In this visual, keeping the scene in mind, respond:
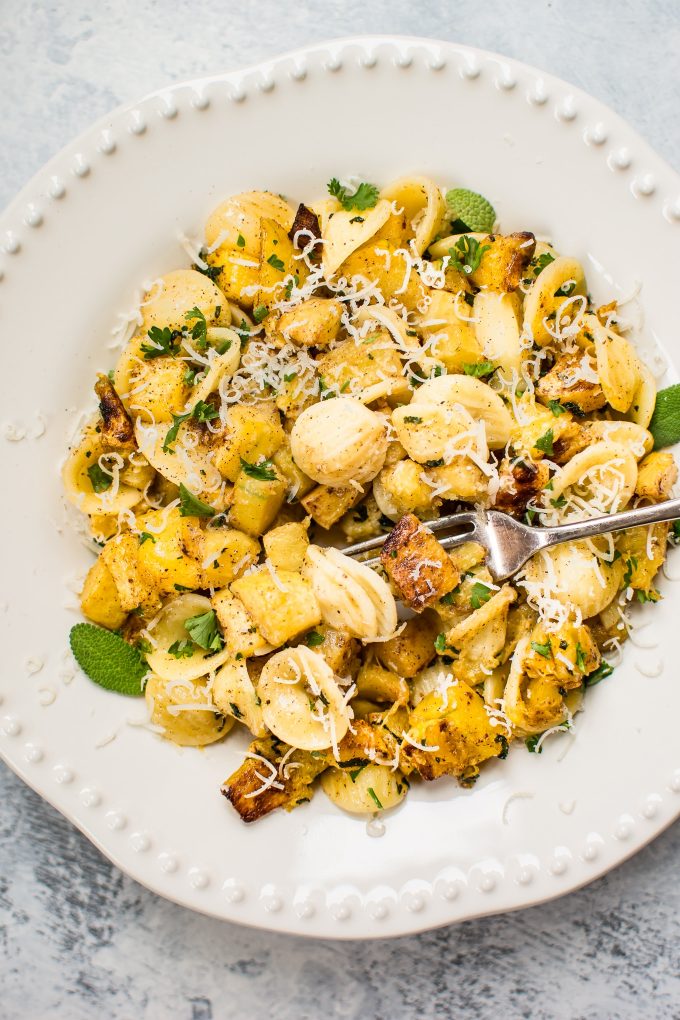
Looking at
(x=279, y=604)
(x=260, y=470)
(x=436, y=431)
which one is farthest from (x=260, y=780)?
(x=436, y=431)

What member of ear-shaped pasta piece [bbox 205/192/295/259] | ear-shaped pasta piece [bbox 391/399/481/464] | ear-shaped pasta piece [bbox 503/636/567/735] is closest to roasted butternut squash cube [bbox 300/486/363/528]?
ear-shaped pasta piece [bbox 391/399/481/464]

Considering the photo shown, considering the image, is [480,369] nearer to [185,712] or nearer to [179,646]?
[179,646]

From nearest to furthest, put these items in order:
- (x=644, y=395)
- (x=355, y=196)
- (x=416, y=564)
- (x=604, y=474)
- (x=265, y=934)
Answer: (x=416, y=564) → (x=604, y=474) → (x=644, y=395) → (x=355, y=196) → (x=265, y=934)

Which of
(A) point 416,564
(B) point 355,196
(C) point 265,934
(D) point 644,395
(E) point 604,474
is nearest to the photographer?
(A) point 416,564

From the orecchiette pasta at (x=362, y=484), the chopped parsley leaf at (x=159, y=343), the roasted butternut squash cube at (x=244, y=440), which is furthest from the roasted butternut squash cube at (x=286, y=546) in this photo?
the chopped parsley leaf at (x=159, y=343)

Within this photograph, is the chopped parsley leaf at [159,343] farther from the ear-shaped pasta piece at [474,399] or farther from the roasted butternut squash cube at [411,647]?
the roasted butternut squash cube at [411,647]

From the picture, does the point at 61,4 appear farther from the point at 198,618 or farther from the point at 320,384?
the point at 198,618
